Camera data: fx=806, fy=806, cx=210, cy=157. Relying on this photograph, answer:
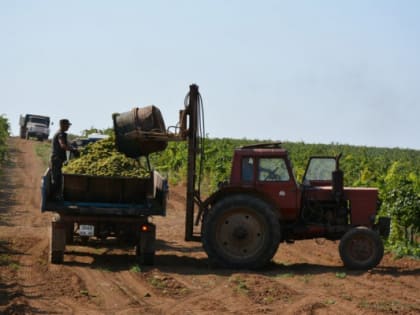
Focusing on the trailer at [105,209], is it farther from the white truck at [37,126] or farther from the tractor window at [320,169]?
the white truck at [37,126]

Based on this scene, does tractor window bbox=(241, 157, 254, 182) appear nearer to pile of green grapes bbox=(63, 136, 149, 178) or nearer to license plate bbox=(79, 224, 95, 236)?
pile of green grapes bbox=(63, 136, 149, 178)

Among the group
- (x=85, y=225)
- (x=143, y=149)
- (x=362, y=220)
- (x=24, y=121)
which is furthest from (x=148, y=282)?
(x=24, y=121)

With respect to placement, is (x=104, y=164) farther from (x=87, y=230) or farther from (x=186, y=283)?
(x=186, y=283)

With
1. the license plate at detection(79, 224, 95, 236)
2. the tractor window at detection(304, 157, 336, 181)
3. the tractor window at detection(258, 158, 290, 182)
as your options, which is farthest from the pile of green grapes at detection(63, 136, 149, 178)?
the tractor window at detection(304, 157, 336, 181)

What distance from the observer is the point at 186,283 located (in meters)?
12.8

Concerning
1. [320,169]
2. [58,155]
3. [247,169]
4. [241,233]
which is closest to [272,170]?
[247,169]

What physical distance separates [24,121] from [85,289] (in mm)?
55510

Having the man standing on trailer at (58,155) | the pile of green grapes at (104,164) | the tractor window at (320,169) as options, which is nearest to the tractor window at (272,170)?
the tractor window at (320,169)

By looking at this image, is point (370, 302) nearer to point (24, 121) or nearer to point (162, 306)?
point (162, 306)

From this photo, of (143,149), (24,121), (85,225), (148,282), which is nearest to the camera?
(148,282)

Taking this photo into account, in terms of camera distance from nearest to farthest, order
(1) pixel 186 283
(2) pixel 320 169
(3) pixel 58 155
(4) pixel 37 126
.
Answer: (1) pixel 186 283 → (3) pixel 58 155 → (2) pixel 320 169 → (4) pixel 37 126

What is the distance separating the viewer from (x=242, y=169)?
14547 millimetres

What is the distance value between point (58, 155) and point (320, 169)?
5.07 meters

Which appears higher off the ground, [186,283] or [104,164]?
[104,164]
